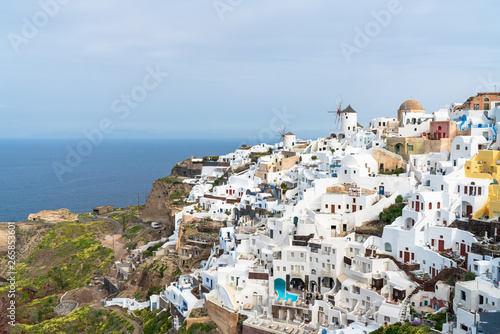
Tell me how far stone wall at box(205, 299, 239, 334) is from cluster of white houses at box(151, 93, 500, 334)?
0.30ft

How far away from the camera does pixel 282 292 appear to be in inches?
1264

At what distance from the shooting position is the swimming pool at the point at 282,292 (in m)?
31.3

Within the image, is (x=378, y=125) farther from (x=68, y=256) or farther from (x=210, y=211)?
(x=68, y=256)

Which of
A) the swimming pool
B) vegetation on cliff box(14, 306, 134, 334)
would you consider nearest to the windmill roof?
the swimming pool

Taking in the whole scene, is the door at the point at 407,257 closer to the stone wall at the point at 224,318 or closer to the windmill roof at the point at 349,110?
the stone wall at the point at 224,318

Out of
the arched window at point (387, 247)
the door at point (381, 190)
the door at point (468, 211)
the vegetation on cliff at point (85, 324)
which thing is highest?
the door at point (381, 190)

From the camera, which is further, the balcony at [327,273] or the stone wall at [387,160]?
the stone wall at [387,160]

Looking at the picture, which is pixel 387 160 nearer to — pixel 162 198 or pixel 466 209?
pixel 466 209

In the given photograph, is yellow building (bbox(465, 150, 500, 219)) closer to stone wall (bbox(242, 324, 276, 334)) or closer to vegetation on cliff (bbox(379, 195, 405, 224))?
vegetation on cliff (bbox(379, 195, 405, 224))

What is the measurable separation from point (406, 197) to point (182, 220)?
23.8 meters

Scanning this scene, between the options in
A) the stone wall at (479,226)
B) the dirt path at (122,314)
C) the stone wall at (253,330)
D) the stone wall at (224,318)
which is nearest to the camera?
the stone wall at (479,226)

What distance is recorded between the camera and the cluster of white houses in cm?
2673

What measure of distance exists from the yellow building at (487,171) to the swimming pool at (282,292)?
13.1 m

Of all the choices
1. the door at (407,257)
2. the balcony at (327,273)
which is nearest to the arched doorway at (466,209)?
the door at (407,257)
